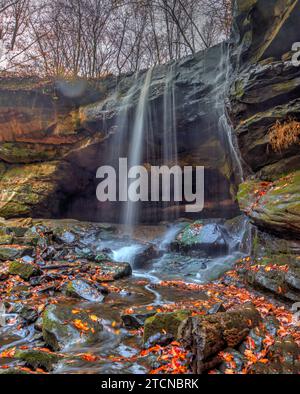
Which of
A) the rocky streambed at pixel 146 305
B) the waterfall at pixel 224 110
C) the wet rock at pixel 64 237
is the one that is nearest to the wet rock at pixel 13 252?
the rocky streambed at pixel 146 305

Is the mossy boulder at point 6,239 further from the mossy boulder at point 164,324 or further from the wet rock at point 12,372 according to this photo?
the wet rock at point 12,372

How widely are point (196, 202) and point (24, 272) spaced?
8.97 meters

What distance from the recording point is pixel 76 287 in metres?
5.90

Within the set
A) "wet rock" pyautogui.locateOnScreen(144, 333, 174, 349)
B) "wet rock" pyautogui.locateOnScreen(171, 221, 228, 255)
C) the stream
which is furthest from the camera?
"wet rock" pyautogui.locateOnScreen(171, 221, 228, 255)

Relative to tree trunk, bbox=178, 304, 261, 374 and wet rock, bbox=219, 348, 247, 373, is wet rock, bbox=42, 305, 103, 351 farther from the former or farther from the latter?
wet rock, bbox=219, 348, 247, 373

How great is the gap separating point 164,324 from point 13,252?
224 inches

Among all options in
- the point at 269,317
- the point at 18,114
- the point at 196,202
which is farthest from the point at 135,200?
the point at 269,317

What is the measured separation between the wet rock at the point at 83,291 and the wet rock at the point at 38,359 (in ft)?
7.53

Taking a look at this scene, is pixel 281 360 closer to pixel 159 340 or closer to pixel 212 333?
pixel 212 333

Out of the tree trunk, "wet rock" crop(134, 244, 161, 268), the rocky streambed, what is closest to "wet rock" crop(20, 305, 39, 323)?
the rocky streambed

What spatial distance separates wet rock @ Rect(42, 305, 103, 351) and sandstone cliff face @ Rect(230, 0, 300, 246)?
4074 mm

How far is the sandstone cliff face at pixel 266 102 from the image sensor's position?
6.42 meters

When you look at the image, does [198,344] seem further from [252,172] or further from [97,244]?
[97,244]

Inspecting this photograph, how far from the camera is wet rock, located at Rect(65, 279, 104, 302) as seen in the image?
569 centimetres
